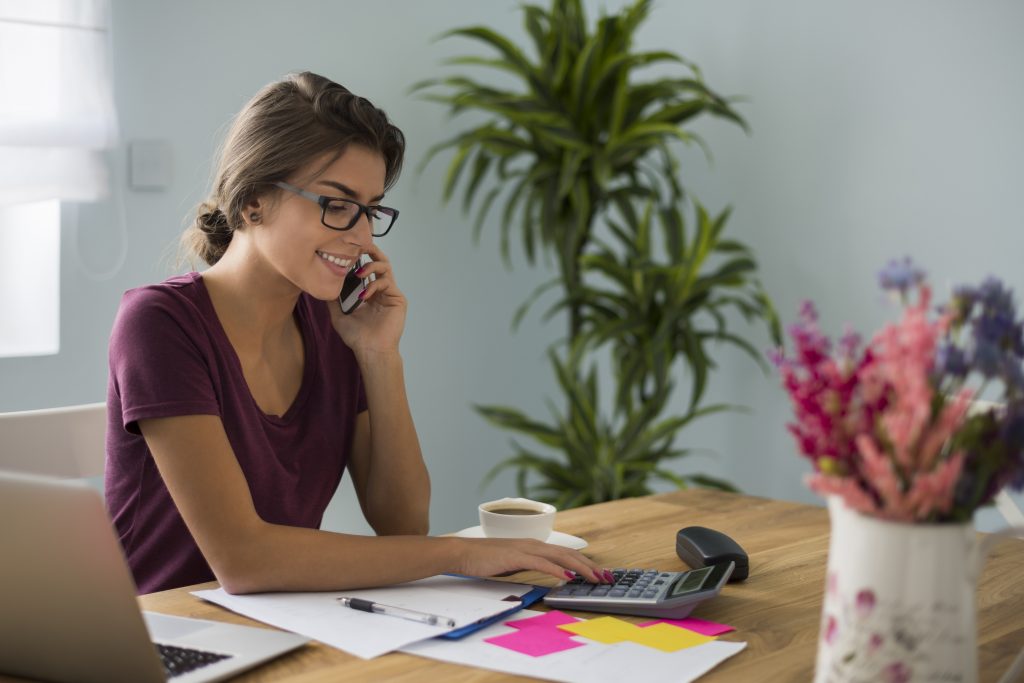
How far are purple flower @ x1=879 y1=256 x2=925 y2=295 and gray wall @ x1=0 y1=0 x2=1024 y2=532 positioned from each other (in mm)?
1813

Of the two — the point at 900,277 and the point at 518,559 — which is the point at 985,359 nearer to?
the point at 900,277

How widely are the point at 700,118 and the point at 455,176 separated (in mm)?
855

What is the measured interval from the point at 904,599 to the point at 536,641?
0.44 m

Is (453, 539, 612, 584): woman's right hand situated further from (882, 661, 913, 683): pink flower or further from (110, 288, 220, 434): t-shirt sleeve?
(882, 661, 913, 683): pink flower

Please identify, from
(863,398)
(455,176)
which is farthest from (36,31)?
(863,398)

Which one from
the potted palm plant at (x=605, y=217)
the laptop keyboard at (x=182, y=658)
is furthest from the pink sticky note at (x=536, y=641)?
the potted palm plant at (x=605, y=217)

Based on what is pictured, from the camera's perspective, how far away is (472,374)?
3.52m

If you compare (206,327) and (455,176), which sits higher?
(455,176)

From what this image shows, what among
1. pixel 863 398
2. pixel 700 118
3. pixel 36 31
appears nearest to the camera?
pixel 863 398

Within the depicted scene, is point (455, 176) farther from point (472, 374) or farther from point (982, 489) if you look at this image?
point (982, 489)

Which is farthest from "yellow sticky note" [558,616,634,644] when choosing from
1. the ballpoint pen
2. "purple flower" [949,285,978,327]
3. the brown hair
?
the brown hair

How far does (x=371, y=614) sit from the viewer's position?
1216 millimetres

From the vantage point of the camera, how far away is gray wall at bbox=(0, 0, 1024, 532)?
2.65 meters

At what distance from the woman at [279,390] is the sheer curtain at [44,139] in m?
0.91
